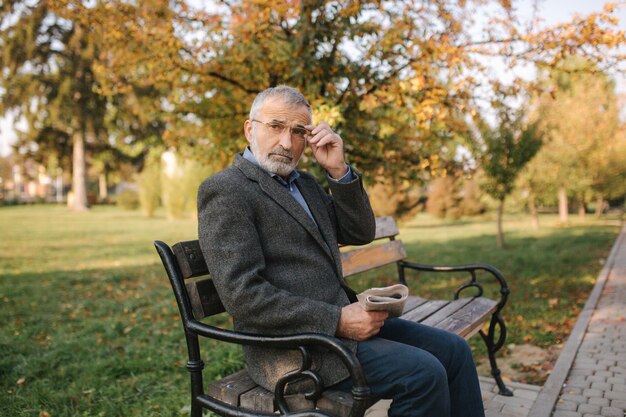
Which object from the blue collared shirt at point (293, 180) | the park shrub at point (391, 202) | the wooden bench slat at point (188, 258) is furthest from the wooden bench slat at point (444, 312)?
the park shrub at point (391, 202)

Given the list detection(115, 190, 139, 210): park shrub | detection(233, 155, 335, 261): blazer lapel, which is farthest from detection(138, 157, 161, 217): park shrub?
detection(233, 155, 335, 261): blazer lapel

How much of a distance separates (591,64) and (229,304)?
4.87m

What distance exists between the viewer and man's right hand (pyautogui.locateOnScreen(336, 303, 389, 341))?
77.4 inches

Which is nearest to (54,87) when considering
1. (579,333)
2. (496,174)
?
(496,174)

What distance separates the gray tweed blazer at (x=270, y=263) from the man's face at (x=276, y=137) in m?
0.09

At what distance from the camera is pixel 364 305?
75.7 inches

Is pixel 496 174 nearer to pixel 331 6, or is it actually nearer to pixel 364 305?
pixel 331 6

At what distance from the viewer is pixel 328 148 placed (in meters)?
2.40

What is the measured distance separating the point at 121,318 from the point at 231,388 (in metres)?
4.17

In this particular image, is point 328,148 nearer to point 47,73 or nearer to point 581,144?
point 581,144

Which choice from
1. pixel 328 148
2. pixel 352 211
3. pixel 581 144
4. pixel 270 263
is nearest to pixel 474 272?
pixel 352 211

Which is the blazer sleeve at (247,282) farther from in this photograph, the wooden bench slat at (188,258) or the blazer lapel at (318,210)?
the blazer lapel at (318,210)

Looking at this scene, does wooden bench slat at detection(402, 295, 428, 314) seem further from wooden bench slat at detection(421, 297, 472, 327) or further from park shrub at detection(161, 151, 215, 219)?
park shrub at detection(161, 151, 215, 219)

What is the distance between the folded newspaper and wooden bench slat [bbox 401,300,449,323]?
121 centimetres
